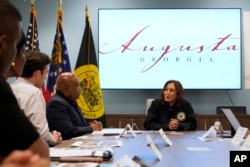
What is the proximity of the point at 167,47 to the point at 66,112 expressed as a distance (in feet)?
8.17

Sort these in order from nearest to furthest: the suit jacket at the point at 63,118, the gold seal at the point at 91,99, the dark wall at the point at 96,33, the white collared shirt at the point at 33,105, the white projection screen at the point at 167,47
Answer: the white collared shirt at the point at 33,105 < the suit jacket at the point at 63,118 < the gold seal at the point at 91,99 < the white projection screen at the point at 167,47 < the dark wall at the point at 96,33

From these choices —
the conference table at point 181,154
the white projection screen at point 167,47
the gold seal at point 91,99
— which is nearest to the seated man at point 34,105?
the conference table at point 181,154

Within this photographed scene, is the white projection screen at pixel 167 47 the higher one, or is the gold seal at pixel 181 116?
the white projection screen at pixel 167 47

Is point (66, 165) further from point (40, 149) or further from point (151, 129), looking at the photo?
point (151, 129)

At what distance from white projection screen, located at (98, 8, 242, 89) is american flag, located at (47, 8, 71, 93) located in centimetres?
56

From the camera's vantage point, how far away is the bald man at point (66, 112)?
3324mm

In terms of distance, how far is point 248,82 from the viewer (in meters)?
5.59

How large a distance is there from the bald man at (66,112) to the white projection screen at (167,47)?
1770mm

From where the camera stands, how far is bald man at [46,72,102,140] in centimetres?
332

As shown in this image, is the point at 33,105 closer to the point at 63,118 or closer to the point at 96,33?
the point at 63,118

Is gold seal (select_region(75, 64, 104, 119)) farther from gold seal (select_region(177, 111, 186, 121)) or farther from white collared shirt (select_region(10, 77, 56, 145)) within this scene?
white collared shirt (select_region(10, 77, 56, 145))

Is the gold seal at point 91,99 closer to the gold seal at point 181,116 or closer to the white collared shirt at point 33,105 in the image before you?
the gold seal at point 181,116

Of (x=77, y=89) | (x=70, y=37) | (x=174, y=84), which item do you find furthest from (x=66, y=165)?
(x=70, y=37)

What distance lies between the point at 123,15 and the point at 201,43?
1222 millimetres
